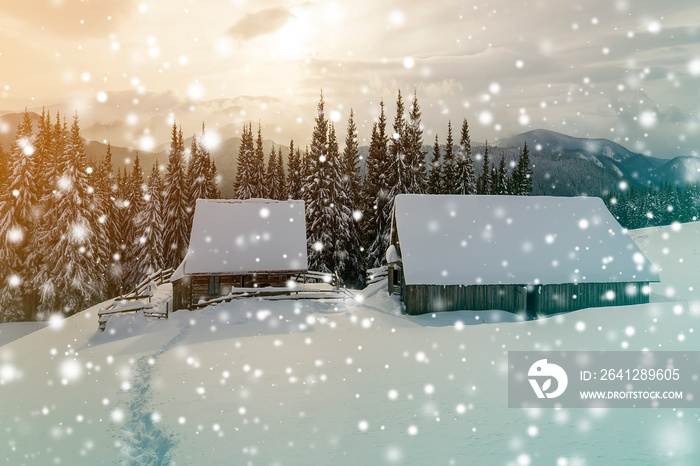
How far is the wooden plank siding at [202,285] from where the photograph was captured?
26344 mm

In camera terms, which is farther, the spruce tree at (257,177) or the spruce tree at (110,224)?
the spruce tree at (257,177)

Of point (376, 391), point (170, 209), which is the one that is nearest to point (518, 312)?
point (376, 391)

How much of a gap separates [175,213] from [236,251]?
24830 millimetres

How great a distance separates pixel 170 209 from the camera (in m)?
48.5

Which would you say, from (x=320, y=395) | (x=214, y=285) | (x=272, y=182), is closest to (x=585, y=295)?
(x=320, y=395)

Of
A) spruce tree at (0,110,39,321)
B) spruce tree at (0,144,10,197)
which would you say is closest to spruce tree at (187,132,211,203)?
spruce tree at (0,110,39,321)

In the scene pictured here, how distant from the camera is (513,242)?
973 inches

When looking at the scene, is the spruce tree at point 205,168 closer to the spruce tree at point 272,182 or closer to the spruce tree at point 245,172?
the spruce tree at point 245,172

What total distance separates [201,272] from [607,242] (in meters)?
23.8

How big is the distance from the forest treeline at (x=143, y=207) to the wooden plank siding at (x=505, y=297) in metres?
16.3

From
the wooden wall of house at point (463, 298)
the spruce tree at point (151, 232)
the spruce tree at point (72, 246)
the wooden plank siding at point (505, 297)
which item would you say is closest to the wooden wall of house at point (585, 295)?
the wooden plank siding at point (505, 297)

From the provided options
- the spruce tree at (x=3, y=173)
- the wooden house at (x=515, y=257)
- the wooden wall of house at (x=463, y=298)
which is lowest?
the wooden wall of house at (x=463, y=298)

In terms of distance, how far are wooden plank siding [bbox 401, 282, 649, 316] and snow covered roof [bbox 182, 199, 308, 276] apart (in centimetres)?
809

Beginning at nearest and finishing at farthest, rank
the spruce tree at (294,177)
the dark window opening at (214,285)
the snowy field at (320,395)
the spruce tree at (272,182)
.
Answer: the snowy field at (320,395) → the dark window opening at (214,285) → the spruce tree at (294,177) → the spruce tree at (272,182)
